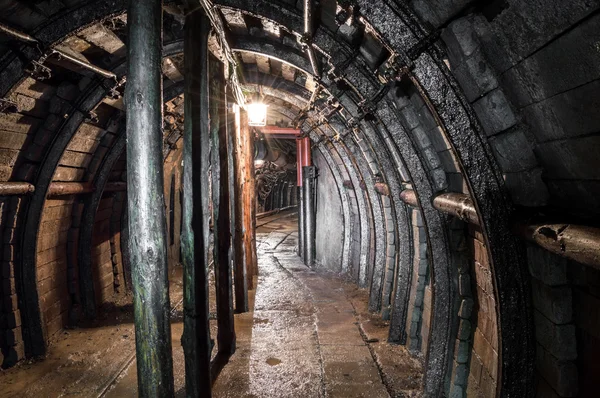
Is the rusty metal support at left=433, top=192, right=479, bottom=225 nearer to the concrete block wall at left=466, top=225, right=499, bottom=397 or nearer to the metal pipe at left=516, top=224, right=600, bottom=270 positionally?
the concrete block wall at left=466, top=225, right=499, bottom=397

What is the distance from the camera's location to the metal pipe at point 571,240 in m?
1.66

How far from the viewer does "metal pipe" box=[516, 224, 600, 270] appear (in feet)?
5.45

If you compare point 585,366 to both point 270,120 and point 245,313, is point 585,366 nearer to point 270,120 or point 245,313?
point 245,313

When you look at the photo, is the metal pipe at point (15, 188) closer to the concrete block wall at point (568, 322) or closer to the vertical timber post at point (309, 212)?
the concrete block wall at point (568, 322)

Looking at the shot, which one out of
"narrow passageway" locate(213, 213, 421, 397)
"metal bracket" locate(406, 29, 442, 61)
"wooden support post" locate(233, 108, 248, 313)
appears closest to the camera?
"metal bracket" locate(406, 29, 442, 61)

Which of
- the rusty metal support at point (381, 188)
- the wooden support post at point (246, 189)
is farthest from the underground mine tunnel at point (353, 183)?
the rusty metal support at point (381, 188)

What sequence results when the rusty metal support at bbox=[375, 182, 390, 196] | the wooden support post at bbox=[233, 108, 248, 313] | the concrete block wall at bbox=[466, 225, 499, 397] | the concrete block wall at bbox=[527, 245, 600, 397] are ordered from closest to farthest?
the concrete block wall at bbox=[527, 245, 600, 397] < the concrete block wall at bbox=[466, 225, 499, 397] < the rusty metal support at bbox=[375, 182, 390, 196] < the wooden support post at bbox=[233, 108, 248, 313]

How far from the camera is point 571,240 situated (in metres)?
1.79

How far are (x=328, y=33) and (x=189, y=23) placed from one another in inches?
61.8

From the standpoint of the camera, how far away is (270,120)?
38.9ft

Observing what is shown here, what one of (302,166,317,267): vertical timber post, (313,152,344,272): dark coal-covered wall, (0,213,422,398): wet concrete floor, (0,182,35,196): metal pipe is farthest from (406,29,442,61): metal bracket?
(302,166,317,267): vertical timber post

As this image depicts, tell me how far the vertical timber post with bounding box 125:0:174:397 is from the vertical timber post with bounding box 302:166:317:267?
936 cm

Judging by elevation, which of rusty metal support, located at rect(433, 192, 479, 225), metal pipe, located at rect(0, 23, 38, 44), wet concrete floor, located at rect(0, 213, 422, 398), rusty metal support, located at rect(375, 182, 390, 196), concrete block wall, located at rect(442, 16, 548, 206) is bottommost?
wet concrete floor, located at rect(0, 213, 422, 398)

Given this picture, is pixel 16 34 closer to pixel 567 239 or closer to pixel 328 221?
pixel 567 239
